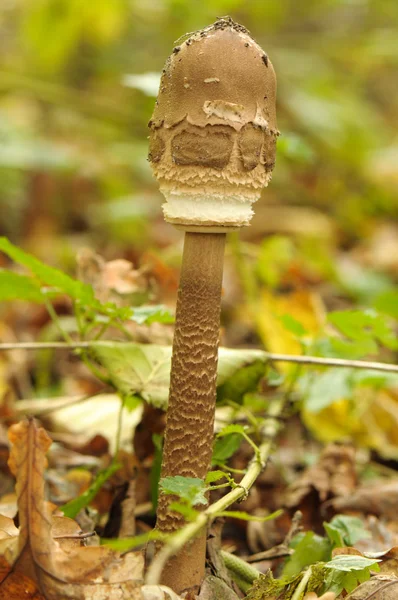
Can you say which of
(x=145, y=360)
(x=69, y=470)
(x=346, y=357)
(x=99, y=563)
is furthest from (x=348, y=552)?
(x=69, y=470)

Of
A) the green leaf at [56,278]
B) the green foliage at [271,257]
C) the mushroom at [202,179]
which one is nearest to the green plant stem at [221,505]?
the mushroom at [202,179]

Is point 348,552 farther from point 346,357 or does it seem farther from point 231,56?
point 231,56

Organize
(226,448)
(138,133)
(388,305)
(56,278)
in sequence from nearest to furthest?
(226,448) < (56,278) < (388,305) < (138,133)

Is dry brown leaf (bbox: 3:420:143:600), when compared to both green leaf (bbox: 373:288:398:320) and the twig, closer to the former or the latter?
the twig

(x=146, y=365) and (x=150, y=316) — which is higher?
(x=150, y=316)

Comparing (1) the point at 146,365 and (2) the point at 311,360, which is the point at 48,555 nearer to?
(1) the point at 146,365

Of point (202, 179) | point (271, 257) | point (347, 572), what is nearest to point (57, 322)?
point (202, 179)

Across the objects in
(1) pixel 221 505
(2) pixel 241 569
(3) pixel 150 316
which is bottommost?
(2) pixel 241 569

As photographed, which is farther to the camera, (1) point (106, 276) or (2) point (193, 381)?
(1) point (106, 276)
